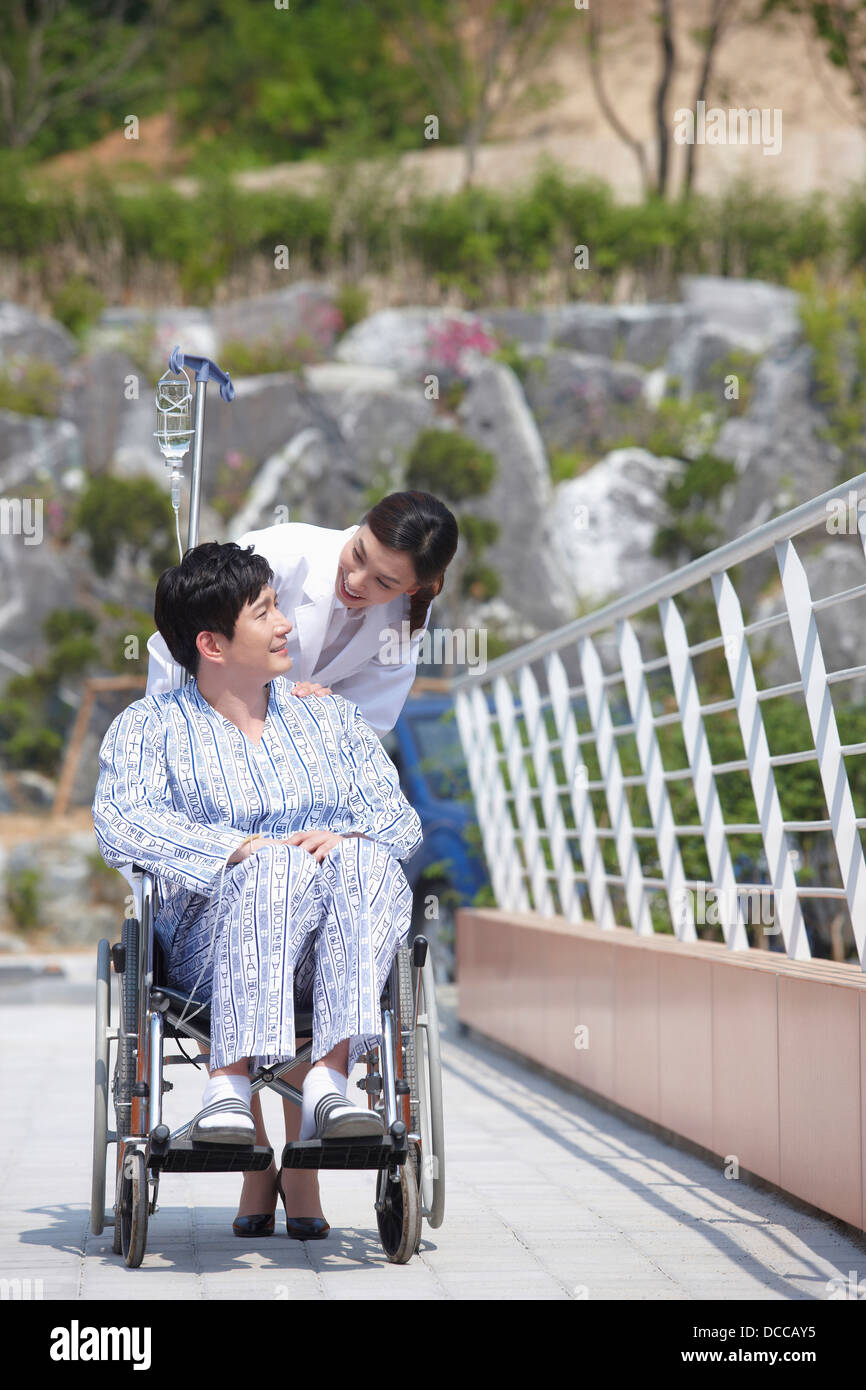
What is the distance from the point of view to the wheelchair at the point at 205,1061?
2.73m

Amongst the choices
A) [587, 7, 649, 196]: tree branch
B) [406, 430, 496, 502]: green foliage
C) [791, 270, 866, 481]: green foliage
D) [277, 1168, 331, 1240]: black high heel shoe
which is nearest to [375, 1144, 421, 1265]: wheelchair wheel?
[277, 1168, 331, 1240]: black high heel shoe

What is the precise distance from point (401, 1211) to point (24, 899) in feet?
33.6

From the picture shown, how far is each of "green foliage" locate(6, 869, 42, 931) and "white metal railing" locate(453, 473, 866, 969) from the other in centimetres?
577

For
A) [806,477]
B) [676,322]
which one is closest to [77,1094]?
[806,477]

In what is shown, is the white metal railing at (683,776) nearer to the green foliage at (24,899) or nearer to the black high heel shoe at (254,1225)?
the black high heel shoe at (254,1225)

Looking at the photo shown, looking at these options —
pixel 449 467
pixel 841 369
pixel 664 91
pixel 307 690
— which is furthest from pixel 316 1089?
pixel 664 91

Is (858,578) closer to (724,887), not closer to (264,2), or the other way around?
(724,887)

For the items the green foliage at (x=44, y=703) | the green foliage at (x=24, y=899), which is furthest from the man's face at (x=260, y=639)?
the green foliage at (x=44, y=703)

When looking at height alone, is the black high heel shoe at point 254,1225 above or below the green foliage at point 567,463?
below

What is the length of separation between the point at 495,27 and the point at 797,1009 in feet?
89.8

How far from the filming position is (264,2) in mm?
35438

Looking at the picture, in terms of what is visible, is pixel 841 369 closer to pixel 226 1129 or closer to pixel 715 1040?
pixel 715 1040

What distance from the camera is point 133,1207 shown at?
2865 millimetres

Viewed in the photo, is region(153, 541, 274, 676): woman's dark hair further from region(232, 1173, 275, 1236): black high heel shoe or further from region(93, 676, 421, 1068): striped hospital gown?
region(232, 1173, 275, 1236): black high heel shoe
